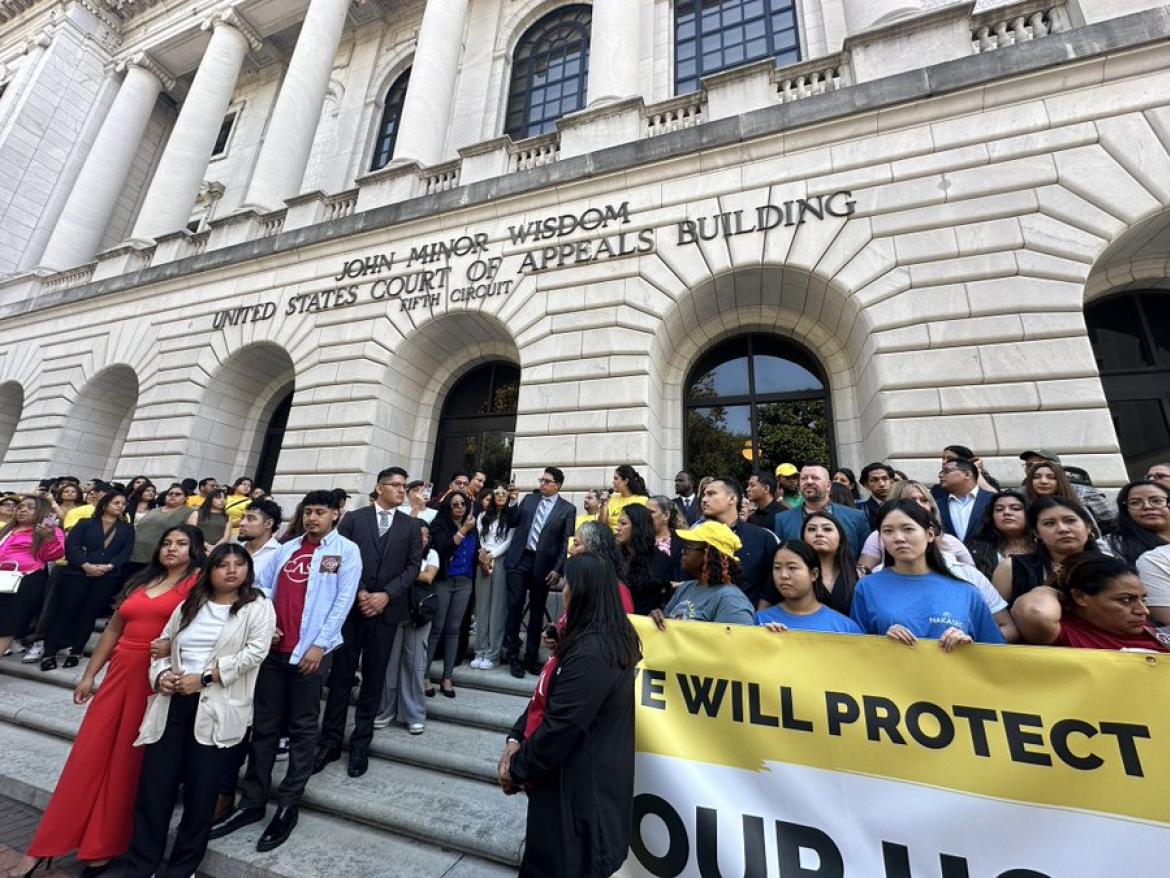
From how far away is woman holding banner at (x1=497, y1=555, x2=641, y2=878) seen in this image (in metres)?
2.06

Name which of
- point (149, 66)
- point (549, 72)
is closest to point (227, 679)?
point (549, 72)

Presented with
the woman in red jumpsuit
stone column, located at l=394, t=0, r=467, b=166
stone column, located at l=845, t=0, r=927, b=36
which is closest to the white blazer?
the woman in red jumpsuit

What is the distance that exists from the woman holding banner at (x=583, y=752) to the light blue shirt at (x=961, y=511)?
3874 mm

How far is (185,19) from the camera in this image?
708 inches

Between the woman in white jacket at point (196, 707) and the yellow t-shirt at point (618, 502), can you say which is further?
the yellow t-shirt at point (618, 502)

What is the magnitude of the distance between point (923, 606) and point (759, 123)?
27.2 ft

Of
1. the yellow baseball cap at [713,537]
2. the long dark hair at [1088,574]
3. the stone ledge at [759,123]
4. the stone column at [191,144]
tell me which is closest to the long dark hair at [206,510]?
the stone ledge at [759,123]

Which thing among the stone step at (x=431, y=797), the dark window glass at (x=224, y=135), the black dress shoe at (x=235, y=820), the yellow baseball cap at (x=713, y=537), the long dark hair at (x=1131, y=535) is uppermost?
the dark window glass at (x=224, y=135)

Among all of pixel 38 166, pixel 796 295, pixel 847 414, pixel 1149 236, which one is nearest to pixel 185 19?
pixel 38 166

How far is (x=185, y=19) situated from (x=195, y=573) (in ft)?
79.2

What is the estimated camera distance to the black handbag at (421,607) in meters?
4.57

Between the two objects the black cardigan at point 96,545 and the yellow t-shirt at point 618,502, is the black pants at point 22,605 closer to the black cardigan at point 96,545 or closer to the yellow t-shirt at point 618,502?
the black cardigan at point 96,545

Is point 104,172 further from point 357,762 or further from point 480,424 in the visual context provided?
point 357,762

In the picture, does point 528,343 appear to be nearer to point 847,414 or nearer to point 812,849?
point 847,414
